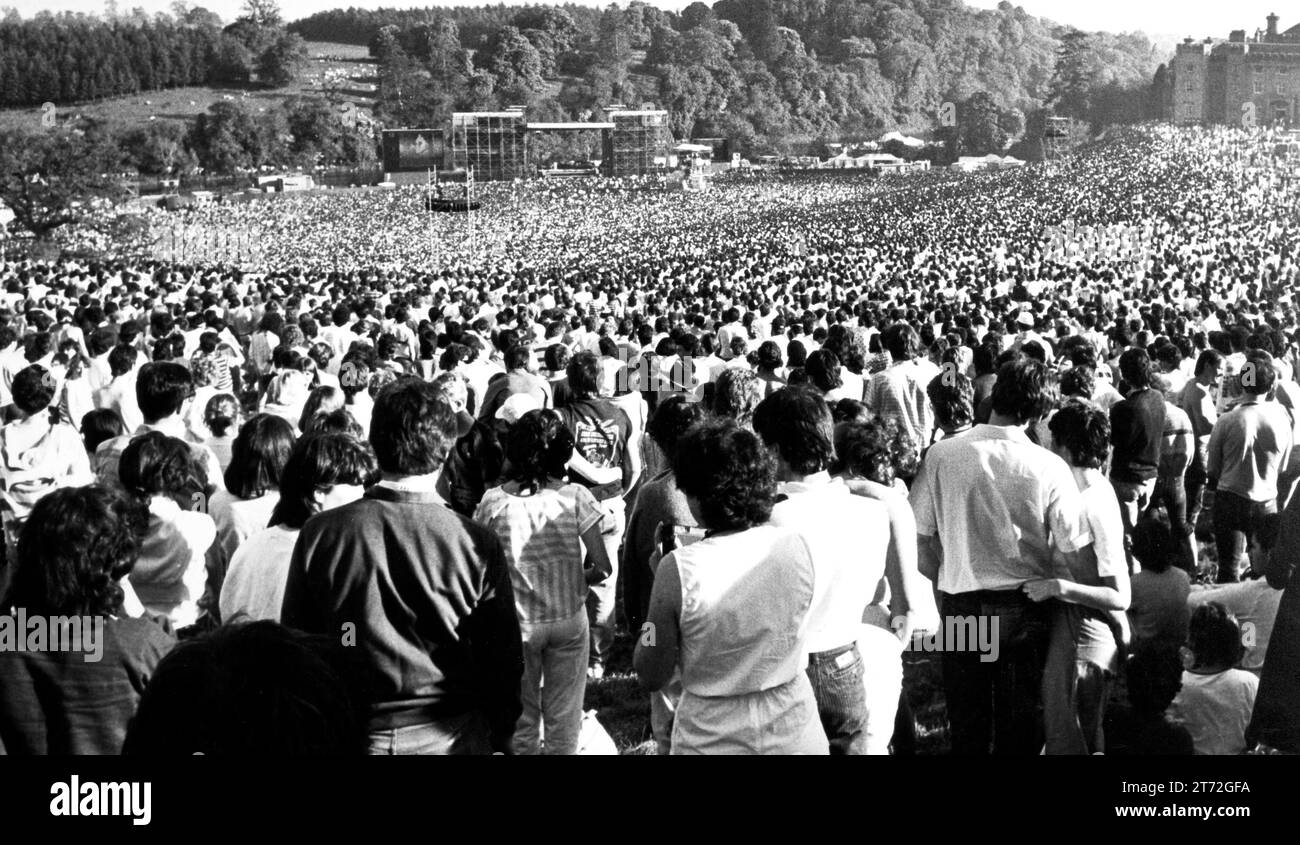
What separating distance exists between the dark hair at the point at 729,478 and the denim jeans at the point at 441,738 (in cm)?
80

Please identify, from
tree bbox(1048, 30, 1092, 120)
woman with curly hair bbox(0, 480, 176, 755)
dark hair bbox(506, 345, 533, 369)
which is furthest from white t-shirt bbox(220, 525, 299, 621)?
tree bbox(1048, 30, 1092, 120)

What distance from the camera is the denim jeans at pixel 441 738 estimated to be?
3039mm

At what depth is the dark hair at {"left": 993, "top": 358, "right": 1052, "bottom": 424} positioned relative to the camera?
4.00 metres

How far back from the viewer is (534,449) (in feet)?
13.5

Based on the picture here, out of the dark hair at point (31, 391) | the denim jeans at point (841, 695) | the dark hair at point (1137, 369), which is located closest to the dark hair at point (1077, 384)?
the dark hair at point (1137, 369)

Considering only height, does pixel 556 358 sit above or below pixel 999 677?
above

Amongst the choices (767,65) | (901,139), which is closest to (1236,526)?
(767,65)

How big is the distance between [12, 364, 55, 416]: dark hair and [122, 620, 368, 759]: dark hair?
4.09 metres

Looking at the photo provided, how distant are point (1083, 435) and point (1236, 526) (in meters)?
2.46

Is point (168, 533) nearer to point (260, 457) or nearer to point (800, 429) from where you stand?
point (260, 457)

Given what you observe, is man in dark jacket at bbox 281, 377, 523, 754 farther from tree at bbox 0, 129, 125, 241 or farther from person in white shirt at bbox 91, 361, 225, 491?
tree at bbox 0, 129, 125, 241

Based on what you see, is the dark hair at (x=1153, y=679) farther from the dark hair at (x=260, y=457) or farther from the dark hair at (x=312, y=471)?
the dark hair at (x=260, y=457)

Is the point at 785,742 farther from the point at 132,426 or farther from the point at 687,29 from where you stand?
the point at 687,29

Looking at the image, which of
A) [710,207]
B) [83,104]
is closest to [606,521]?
[710,207]
